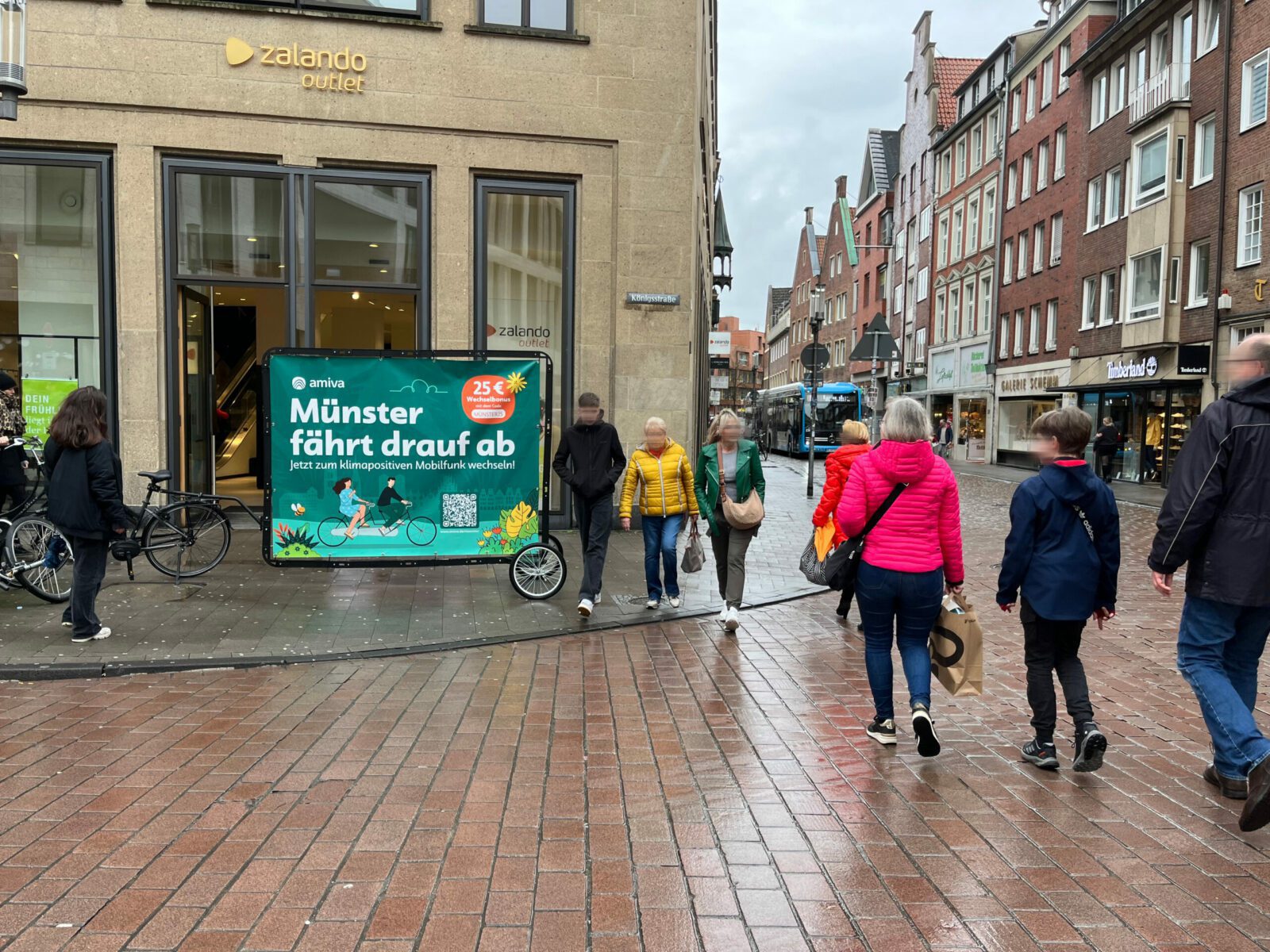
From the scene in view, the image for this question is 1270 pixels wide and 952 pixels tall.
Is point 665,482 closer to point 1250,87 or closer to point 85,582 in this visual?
point 85,582

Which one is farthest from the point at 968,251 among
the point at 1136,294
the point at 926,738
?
the point at 926,738

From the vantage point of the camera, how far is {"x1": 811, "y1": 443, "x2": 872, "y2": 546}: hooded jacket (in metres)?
7.02

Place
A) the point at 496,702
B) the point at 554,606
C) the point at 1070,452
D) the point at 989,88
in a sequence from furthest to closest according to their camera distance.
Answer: the point at 989,88, the point at 554,606, the point at 496,702, the point at 1070,452

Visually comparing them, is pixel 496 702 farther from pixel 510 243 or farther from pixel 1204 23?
pixel 1204 23

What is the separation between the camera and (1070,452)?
4.82 metres

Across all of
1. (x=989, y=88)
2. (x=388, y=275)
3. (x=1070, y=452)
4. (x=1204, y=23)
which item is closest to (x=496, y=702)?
(x=1070, y=452)

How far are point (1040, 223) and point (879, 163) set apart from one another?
3023 centimetres

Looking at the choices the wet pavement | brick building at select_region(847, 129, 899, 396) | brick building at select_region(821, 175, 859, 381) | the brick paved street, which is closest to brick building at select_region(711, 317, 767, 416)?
brick building at select_region(821, 175, 859, 381)

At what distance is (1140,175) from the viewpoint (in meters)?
30.8

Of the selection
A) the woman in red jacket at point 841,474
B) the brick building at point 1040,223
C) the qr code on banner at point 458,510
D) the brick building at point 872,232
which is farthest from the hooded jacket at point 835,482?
the brick building at point 872,232

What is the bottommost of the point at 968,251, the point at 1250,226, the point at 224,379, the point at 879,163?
the point at 224,379

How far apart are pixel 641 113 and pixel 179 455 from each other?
24.6 ft

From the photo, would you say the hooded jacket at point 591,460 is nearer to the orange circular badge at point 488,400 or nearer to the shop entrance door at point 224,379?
the orange circular badge at point 488,400

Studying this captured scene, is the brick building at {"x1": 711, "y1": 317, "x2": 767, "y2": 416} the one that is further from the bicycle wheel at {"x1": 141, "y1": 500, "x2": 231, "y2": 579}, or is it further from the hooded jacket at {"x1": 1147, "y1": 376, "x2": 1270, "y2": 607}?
the hooded jacket at {"x1": 1147, "y1": 376, "x2": 1270, "y2": 607}
